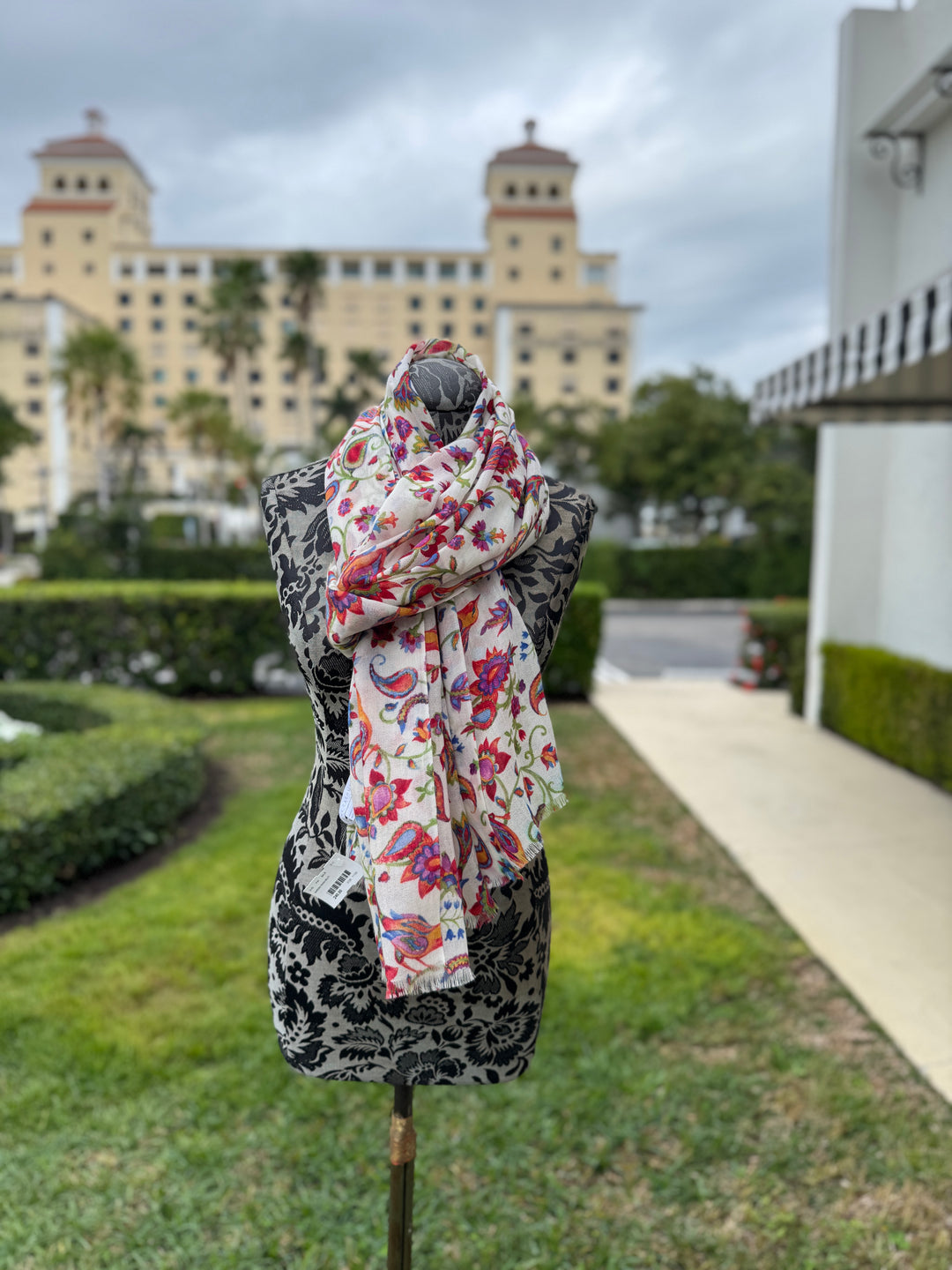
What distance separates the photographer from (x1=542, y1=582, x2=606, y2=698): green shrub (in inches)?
311

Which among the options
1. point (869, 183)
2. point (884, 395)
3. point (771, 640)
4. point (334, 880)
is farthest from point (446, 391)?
point (771, 640)

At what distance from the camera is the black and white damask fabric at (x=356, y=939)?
4.39ft

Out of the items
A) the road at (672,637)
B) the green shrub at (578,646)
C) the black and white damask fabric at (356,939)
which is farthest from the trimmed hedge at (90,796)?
the road at (672,637)

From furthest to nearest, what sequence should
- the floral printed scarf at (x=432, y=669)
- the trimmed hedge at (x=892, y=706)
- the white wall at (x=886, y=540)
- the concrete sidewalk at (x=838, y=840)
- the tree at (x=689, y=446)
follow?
the tree at (x=689, y=446)
the white wall at (x=886, y=540)
the trimmed hedge at (x=892, y=706)
the concrete sidewalk at (x=838, y=840)
the floral printed scarf at (x=432, y=669)

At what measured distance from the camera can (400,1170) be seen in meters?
1.50

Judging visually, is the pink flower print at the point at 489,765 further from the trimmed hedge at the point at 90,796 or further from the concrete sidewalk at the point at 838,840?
Answer: the trimmed hedge at the point at 90,796

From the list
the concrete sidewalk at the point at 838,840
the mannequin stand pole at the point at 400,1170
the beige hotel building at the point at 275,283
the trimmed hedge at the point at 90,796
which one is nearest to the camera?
the mannequin stand pole at the point at 400,1170

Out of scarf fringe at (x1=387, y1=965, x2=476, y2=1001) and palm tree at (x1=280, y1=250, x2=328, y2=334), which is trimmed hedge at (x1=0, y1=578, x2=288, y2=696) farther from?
palm tree at (x1=280, y1=250, x2=328, y2=334)

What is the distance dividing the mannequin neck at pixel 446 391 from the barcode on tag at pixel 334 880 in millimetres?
635

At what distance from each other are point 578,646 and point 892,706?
2865 millimetres

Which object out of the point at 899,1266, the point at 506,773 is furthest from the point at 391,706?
the point at 899,1266

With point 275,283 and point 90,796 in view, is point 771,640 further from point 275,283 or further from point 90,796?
point 275,283

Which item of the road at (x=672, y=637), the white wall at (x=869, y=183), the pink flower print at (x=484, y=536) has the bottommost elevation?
the road at (x=672, y=637)

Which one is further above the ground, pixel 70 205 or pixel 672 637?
pixel 70 205
